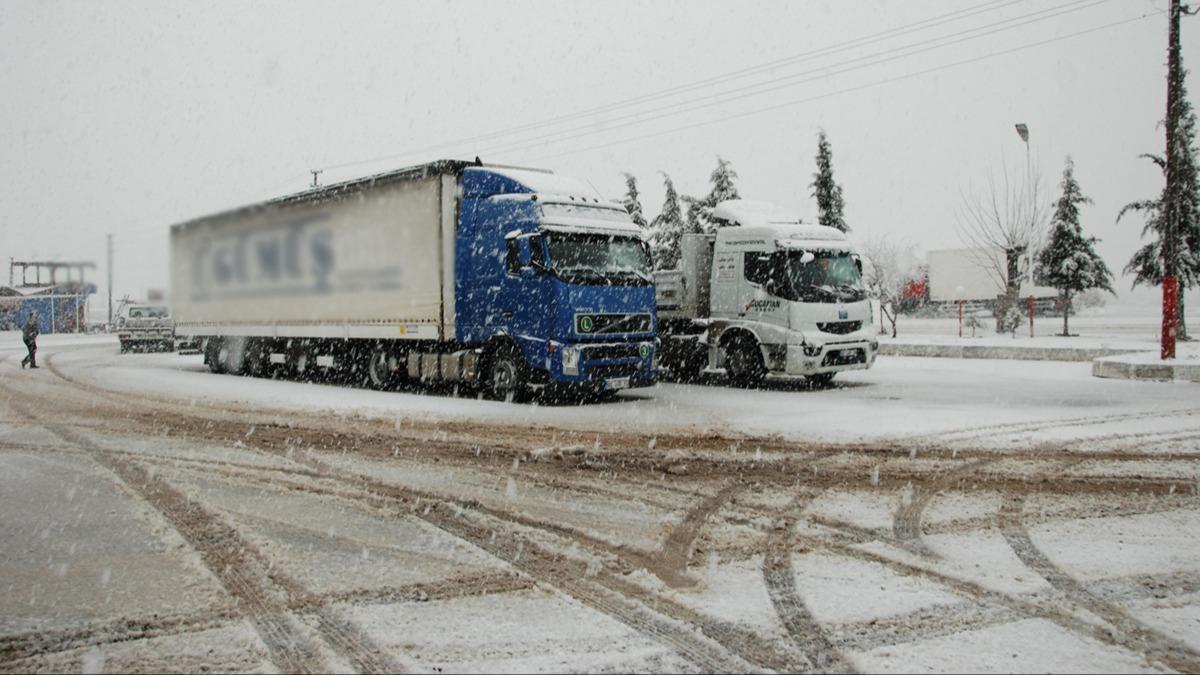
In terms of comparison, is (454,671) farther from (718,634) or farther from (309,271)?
(309,271)

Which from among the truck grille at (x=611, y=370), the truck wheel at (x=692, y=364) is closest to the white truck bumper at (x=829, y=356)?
the truck wheel at (x=692, y=364)

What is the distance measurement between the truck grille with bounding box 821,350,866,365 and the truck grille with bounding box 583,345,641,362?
353cm

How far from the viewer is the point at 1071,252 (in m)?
41.8

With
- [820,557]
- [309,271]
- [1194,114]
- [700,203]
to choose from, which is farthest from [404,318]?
[1194,114]

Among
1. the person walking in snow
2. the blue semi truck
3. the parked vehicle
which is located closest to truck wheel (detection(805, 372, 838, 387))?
the blue semi truck

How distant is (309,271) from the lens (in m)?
18.0

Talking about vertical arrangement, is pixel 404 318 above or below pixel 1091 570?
above

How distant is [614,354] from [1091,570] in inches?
373

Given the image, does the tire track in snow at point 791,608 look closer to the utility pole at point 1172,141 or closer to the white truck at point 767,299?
the white truck at point 767,299

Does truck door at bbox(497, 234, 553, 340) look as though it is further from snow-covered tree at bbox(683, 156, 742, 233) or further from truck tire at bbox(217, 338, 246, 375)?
snow-covered tree at bbox(683, 156, 742, 233)

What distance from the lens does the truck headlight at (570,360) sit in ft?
44.0

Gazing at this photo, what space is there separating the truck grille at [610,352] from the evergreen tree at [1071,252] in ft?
111

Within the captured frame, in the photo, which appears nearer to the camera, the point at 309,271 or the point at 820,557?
the point at 820,557

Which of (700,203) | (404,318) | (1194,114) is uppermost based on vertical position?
(1194,114)
